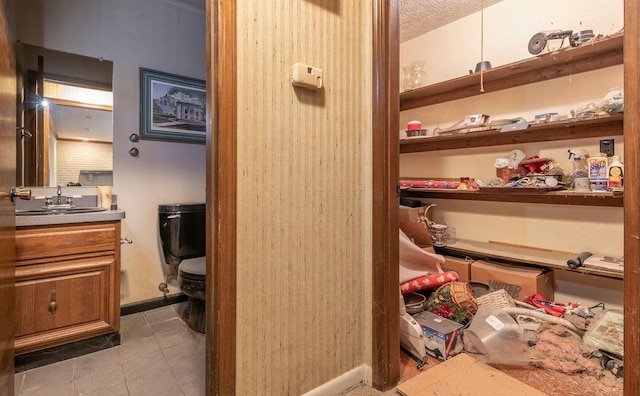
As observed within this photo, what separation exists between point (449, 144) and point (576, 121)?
103 cm

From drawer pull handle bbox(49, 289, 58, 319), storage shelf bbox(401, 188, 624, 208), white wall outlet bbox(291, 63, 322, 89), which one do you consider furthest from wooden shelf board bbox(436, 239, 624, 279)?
drawer pull handle bbox(49, 289, 58, 319)

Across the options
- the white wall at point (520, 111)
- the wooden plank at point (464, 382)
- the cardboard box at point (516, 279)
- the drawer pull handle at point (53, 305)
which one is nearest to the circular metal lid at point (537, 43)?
the white wall at point (520, 111)

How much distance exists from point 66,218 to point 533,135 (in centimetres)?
320

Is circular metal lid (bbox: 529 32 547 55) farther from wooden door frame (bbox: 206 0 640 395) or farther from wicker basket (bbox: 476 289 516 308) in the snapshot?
wicker basket (bbox: 476 289 516 308)

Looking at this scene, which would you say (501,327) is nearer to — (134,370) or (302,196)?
(302,196)

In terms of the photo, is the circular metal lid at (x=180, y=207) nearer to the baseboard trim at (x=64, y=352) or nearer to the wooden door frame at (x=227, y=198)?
the baseboard trim at (x=64, y=352)

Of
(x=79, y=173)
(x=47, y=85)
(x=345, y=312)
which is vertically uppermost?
(x=47, y=85)

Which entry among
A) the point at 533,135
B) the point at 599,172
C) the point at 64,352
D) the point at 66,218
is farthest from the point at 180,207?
the point at 599,172

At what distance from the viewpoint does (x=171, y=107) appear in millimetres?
2570

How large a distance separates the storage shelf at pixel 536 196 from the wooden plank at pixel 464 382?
124cm

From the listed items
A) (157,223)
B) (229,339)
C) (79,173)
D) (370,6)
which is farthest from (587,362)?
(79,173)

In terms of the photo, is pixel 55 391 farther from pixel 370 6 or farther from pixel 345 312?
pixel 370 6

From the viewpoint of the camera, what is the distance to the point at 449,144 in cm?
291

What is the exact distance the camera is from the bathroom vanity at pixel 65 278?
1654 millimetres
